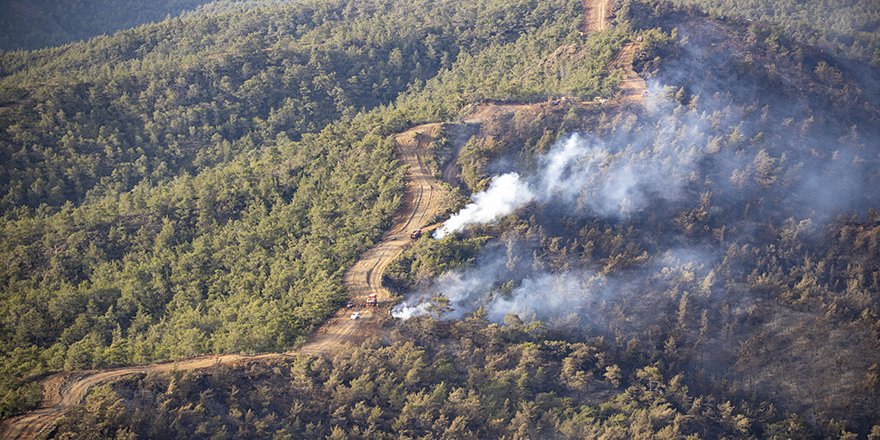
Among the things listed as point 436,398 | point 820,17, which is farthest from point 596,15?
point 436,398

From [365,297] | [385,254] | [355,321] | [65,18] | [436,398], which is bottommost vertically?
[436,398]

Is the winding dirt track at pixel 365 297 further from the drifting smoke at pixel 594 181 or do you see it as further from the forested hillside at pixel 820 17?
the forested hillside at pixel 820 17

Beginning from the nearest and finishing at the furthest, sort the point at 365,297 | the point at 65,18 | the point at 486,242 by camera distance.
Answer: the point at 365,297
the point at 486,242
the point at 65,18

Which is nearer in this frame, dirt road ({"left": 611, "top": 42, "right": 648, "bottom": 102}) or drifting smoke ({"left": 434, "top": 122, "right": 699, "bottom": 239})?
drifting smoke ({"left": 434, "top": 122, "right": 699, "bottom": 239})

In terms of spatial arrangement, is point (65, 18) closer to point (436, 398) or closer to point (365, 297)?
point (365, 297)

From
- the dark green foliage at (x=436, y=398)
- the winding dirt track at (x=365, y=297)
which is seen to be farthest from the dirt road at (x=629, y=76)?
the dark green foliage at (x=436, y=398)

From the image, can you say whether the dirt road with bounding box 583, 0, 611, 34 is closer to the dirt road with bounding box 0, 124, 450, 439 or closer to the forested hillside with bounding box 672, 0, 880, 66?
the forested hillside with bounding box 672, 0, 880, 66

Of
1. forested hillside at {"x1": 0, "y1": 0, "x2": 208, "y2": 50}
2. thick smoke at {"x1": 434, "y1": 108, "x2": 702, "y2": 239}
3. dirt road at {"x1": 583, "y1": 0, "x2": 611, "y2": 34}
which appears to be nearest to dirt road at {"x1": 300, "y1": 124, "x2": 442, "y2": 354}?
thick smoke at {"x1": 434, "y1": 108, "x2": 702, "y2": 239}

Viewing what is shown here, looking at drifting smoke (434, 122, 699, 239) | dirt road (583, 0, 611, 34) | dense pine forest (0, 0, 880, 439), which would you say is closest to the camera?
dense pine forest (0, 0, 880, 439)
